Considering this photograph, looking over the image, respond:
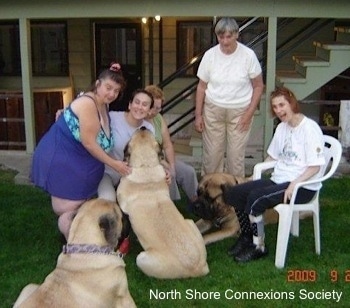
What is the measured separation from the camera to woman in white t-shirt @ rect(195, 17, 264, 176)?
4.65 meters

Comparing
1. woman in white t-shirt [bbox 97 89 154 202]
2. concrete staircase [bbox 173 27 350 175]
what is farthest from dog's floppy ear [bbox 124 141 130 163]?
concrete staircase [bbox 173 27 350 175]

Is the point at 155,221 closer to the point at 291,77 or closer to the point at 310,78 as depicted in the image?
the point at 310,78

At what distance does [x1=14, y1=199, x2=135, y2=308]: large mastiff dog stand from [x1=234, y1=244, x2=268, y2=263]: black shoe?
46.6 inches

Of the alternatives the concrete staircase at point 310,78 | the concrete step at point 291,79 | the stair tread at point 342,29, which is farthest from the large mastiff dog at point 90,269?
the stair tread at point 342,29

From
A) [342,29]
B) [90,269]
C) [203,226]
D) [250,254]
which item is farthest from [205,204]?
[342,29]

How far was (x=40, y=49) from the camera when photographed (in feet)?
32.6

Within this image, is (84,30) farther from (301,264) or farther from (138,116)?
(301,264)

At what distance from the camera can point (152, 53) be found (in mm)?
8852

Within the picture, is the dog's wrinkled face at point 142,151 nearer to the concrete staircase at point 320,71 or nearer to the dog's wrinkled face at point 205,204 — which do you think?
the dog's wrinkled face at point 205,204

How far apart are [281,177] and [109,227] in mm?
1523

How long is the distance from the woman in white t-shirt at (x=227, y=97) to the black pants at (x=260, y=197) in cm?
97

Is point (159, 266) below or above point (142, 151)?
below

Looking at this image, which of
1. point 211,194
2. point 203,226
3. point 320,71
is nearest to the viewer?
point 211,194

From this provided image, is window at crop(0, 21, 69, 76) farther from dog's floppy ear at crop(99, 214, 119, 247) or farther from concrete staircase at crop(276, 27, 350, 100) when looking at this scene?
dog's floppy ear at crop(99, 214, 119, 247)
